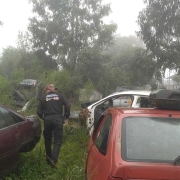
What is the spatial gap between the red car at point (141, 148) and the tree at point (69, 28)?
1787 cm

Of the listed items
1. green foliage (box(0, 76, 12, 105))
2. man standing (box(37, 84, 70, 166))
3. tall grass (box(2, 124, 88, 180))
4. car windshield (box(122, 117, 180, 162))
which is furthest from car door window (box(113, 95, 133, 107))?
car windshield (box(122, 117, 180, 162))

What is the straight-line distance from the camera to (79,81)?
61.3ft

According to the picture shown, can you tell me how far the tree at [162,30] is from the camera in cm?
1571

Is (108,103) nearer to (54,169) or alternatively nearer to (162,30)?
(54,169)

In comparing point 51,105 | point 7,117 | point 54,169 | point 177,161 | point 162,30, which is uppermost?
point 162,30

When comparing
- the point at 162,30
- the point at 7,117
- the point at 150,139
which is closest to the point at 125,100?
the point at 7,117

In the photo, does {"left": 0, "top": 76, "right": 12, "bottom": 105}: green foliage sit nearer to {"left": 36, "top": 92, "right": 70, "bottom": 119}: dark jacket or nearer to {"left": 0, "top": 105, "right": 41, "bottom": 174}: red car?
{"left": 0, "top": 105, "right": 41, "bottom": 174}: red car

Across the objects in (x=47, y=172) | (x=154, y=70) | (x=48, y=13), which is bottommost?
(x=47, y=172)

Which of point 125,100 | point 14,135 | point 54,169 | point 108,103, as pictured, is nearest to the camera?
point 14,135

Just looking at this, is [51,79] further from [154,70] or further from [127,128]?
[127,128]

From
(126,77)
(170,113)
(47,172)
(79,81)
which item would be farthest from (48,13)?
(170,113)

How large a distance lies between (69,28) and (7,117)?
1766 centimetres

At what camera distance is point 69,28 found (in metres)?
21.2

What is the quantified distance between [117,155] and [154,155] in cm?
33
